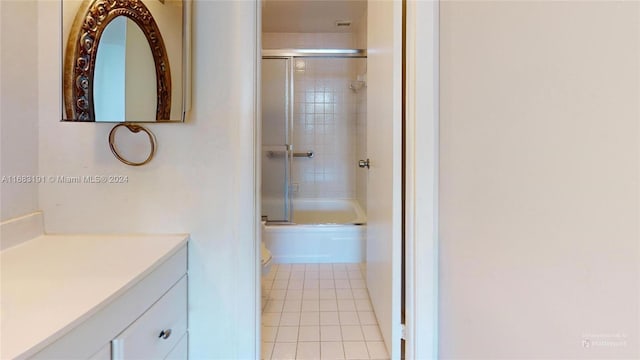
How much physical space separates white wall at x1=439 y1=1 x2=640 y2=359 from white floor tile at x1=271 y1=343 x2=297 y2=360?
870mm

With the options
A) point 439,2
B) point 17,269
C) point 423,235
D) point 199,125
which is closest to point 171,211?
point 199,125

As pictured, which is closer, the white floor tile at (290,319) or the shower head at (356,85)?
the white floor tile at (290,319)

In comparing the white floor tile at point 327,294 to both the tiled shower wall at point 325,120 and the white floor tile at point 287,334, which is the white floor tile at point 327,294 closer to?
the white floor tile at point 287,334

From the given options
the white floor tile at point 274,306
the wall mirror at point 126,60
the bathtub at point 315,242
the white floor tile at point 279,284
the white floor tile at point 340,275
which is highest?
the wall mirror at point 126,60

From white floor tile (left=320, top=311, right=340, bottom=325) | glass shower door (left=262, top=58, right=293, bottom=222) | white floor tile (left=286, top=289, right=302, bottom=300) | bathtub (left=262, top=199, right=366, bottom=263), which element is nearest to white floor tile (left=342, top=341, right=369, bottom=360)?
white floor tile (left=320, top=311, right=340, bottom=325)

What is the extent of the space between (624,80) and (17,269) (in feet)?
4.78

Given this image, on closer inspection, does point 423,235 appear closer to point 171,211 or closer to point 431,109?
point 431,109

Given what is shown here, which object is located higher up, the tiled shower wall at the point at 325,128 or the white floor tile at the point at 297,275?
the tiled shower wall at the point at 325,128

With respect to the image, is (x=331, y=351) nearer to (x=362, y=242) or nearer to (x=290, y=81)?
(x=362, y=242)

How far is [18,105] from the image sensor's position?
1.25 metres

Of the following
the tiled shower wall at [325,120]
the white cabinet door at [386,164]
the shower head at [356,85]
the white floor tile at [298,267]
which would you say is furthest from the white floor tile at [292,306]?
the shower head at [356,85]

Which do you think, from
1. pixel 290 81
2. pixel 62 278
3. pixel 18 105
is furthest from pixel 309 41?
pixel 62 278

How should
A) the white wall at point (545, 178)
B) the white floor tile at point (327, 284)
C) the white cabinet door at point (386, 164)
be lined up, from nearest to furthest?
the white wall at point (545, 178)
the white cabinet door at point (386, 164)
the white floor tile at point (327, 284)

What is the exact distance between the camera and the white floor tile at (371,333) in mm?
1958
